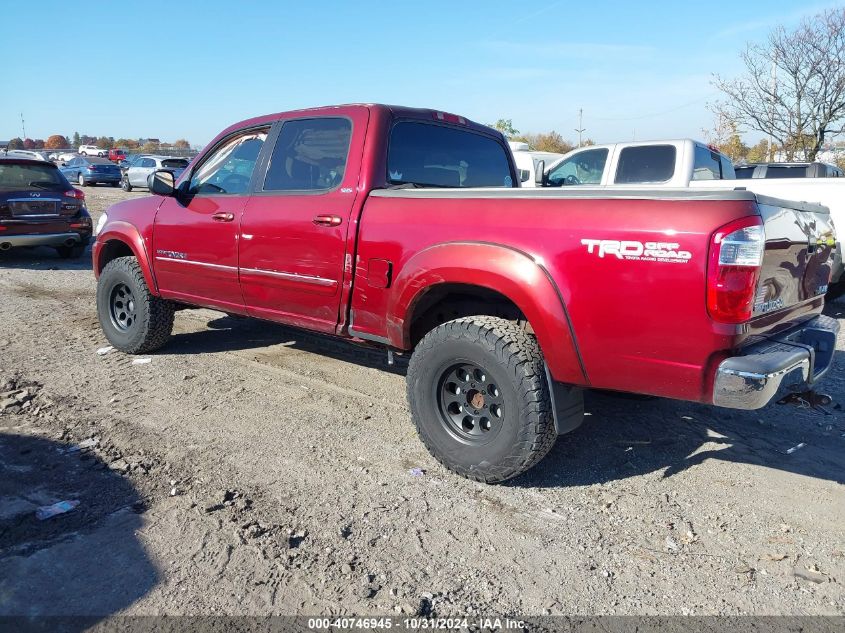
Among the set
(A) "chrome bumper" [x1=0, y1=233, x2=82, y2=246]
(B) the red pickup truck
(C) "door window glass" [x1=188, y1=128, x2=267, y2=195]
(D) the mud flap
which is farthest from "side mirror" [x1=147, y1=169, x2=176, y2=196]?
(A) "chrome bumper" [x1=0, y1=233, x2=82, y2=246]

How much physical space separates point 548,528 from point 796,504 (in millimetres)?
1336

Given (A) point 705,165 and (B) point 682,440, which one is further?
(A) point 705,165

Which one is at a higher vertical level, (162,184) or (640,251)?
(162,184)

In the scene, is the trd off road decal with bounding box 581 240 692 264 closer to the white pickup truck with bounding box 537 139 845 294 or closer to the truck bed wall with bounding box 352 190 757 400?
the truck bed wall with bounding box 352 190 757 400

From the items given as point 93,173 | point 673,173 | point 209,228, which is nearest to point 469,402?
point 209,228

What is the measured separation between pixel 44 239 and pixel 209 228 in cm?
724

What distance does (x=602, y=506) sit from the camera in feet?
10.9

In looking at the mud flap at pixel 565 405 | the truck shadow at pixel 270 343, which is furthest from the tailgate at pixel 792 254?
the truck shadow at pixel 270 343

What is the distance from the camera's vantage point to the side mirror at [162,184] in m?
5.07

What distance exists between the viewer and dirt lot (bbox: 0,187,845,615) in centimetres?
260

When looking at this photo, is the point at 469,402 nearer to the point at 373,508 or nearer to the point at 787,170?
the point at 373,508

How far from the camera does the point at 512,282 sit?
126 inches

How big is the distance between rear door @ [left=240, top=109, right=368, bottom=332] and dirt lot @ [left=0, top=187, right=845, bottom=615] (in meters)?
0.76

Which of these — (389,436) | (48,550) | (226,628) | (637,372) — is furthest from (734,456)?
(48,550)
